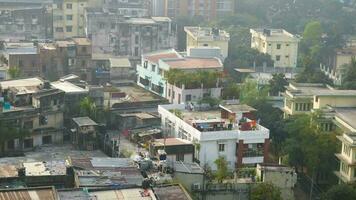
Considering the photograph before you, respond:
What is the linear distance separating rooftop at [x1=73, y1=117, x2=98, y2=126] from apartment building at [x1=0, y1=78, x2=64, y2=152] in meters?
0.87

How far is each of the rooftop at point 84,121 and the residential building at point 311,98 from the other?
940cm

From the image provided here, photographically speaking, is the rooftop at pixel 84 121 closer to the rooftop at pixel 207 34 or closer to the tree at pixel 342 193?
the tree at pixel 342 193

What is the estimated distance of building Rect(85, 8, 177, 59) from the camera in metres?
44.5

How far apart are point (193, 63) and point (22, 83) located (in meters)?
9.17

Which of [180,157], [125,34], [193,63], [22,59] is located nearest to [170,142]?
[180,157]

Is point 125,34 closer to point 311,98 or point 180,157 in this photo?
point 311,98

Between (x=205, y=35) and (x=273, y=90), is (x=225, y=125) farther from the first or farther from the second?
(x=205, y=35)

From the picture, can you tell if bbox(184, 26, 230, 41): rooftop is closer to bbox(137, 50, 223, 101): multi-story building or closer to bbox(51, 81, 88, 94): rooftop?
bbox(137, 50, 223, 101): multi-story building

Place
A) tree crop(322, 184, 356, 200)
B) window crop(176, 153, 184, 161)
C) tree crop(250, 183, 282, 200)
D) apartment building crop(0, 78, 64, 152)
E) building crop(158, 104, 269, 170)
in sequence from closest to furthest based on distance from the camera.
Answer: tree crop(250, 183, 282, 200)
tree crop(322, 184, 356, 200)
window crop(176, 153, 184, 161)
building crop(158, 104, 269, 170)
apartment building crop(0, 78, 64, 152)

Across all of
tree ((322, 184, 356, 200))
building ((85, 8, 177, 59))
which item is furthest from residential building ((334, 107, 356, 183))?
building ((85, 8, 177, 59))

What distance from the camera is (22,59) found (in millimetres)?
35281

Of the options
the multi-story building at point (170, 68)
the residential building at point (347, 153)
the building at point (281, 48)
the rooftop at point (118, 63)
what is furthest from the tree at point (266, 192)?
the building at point (281, 48)

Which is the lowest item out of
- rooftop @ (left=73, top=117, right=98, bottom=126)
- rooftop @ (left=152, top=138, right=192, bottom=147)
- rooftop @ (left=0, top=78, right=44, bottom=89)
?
rooftop @ (left=152, top=138, right=192, bottom=147)

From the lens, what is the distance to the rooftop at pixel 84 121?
90.4ft
